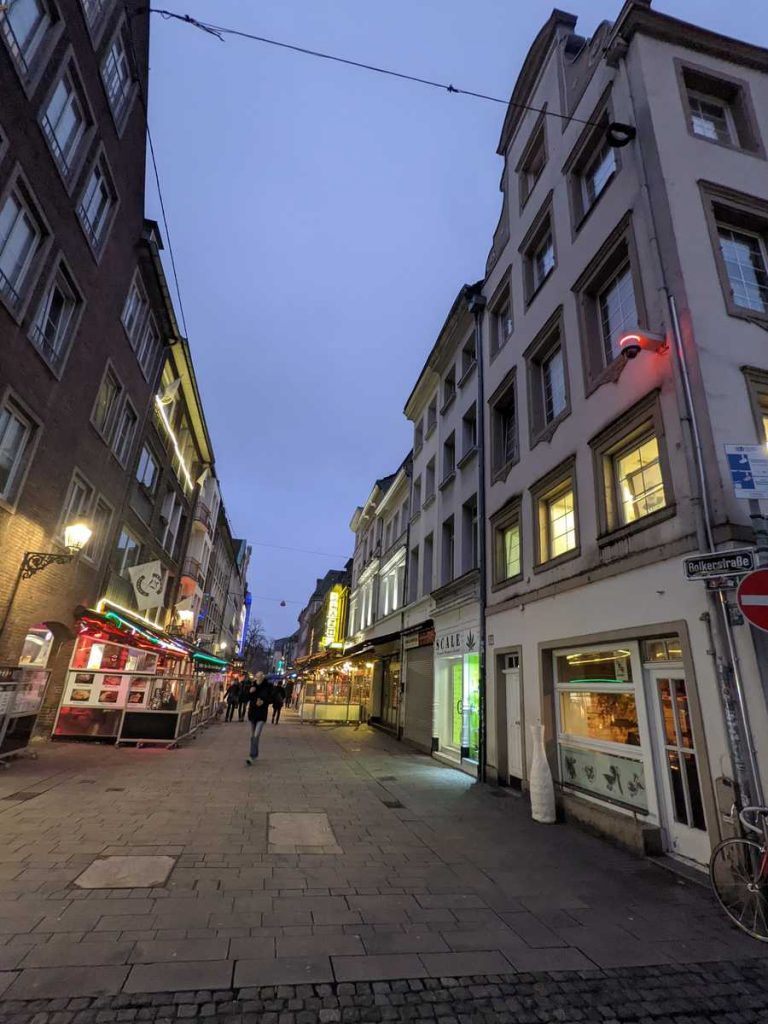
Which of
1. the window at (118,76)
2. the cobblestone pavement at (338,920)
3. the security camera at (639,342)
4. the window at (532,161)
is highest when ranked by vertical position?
the window at (118,76)

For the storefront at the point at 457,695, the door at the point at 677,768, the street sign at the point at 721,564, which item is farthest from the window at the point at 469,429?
the street sign at the point at 721,564

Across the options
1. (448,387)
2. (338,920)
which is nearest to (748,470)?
(338,920)

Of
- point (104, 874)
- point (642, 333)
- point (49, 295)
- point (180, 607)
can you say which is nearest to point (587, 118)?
point (642, 333)

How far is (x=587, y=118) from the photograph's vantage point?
11.2m

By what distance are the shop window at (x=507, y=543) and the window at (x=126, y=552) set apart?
12.8 metres

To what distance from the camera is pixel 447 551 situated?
1738cm

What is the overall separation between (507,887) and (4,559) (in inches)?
426

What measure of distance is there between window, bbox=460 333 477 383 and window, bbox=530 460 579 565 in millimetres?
7145

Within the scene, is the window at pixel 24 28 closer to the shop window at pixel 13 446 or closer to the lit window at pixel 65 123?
the lit window at pixel 65 123

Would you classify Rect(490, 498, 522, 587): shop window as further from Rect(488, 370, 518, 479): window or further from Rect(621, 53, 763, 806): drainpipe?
Rect(621, 53, 763, 806): drainpipe

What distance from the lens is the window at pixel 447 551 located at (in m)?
16.8

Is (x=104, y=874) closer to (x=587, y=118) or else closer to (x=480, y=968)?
(x=480, y=968)

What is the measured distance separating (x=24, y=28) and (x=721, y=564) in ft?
52.2

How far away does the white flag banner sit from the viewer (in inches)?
693
